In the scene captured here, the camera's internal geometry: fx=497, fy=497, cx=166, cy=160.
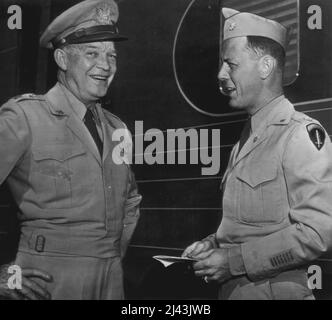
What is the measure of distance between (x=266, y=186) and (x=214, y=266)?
1.33 ft

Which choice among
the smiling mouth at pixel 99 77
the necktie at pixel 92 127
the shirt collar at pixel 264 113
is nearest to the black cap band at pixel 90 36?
the smiling mouth at pixel 99 77

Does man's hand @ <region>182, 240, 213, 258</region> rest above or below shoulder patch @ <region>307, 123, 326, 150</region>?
below

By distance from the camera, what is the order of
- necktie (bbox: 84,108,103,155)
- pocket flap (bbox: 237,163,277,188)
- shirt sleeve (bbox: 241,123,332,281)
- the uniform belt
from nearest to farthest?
Result: shirt sleeve (bbox: 241,123,332,281) < pocket flap (bbox: 237,163,277,188) < the uniform belt < necktie (bbox: 84,108,103,155)

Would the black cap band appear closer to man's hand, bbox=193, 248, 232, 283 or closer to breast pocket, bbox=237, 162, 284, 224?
breast pocket, bbox=237, 162, 284, 224

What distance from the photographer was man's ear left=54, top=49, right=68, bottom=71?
7.55 feet

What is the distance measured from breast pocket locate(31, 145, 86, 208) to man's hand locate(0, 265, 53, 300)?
0.31m

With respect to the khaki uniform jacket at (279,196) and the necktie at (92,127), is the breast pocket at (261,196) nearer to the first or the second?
the khaki uniform jacket at (279,196)

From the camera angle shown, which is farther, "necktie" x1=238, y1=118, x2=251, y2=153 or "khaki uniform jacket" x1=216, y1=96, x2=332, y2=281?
"necktie" x1=238, y1=118, x2=251, y2=153

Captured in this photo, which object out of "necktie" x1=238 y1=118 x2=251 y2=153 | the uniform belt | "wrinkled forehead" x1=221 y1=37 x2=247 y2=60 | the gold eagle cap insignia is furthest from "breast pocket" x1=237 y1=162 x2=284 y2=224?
the gold eagle cap insignia

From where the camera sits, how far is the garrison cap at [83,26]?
2.29m

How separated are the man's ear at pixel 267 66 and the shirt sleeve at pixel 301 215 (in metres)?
0.28

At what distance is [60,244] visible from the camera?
218cm

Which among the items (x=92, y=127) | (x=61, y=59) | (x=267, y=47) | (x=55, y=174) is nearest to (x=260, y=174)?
(x=267, y=47)

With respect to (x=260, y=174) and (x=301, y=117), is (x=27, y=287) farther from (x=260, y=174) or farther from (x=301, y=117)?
(x=301, y=117)
